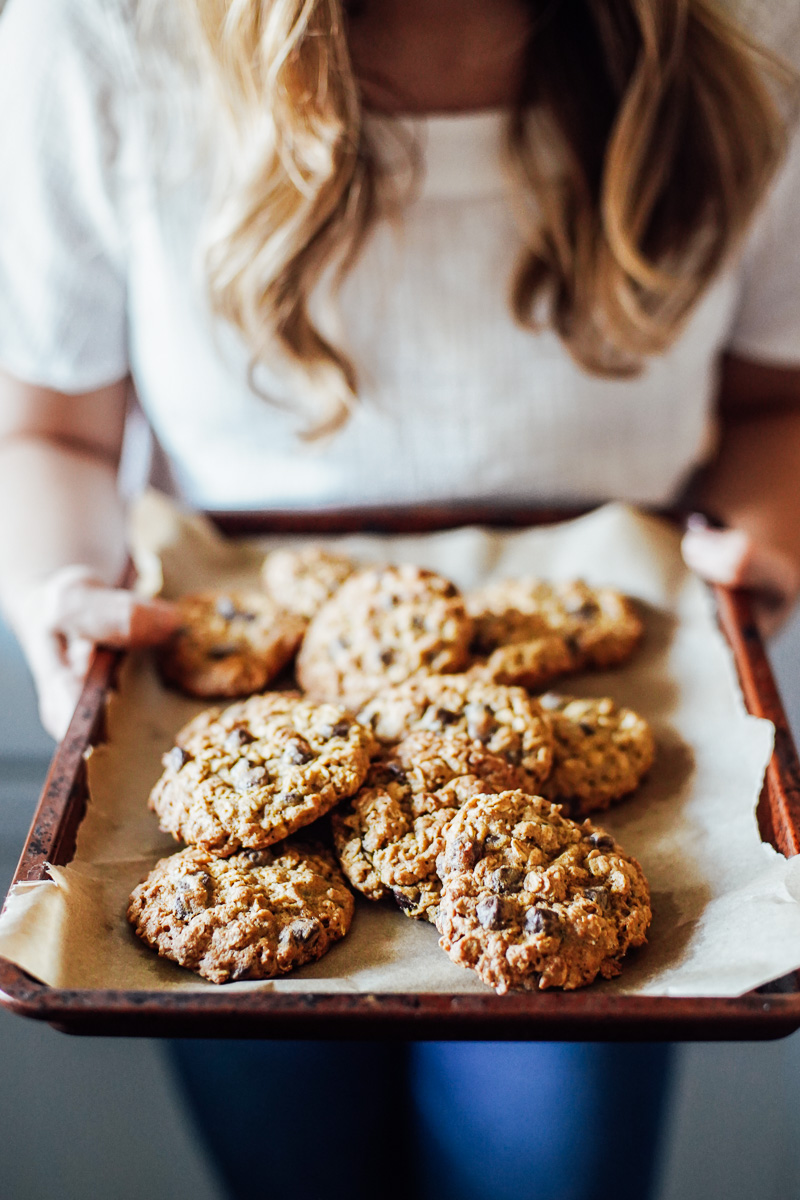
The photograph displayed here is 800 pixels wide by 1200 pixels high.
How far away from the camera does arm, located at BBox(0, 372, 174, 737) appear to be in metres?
0.94

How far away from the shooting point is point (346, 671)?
0.91 m

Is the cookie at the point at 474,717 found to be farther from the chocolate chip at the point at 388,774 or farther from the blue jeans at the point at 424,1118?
the blue jeans at the point at 424,1118

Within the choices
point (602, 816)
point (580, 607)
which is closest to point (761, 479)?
point (580, 607)

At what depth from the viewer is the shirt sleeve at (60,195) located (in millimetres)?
1019

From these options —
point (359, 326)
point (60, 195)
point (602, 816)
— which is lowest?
point (602, 816)

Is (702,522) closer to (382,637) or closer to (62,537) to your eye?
(382,637)

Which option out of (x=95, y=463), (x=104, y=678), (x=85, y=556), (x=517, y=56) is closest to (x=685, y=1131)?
(x=104, y=678)

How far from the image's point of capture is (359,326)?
1141 millimetres

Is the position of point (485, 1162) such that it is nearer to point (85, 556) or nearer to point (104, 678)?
point (104, 678)

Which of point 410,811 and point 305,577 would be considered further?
point 305,577

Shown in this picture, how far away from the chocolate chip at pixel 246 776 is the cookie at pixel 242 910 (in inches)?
1.9

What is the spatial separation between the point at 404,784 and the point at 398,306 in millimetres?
600

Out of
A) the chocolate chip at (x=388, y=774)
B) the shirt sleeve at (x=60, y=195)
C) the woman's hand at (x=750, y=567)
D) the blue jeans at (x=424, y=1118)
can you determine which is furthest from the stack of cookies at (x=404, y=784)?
A: the shirt sleeve at (x=60, y=195)

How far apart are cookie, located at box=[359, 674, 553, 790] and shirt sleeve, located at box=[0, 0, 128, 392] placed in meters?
0.58
